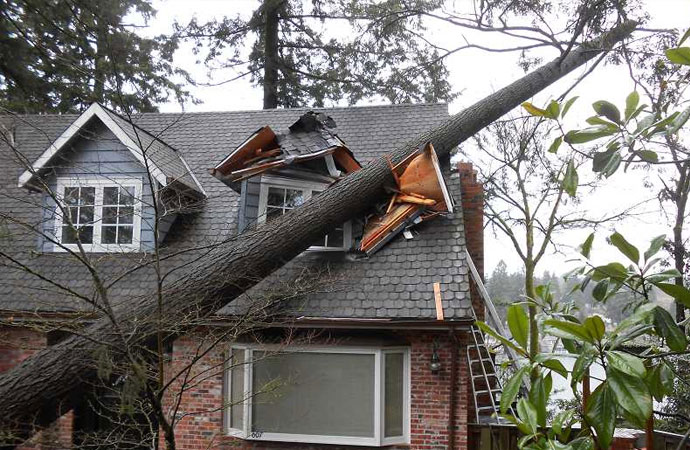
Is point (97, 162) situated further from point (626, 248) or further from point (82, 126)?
point (626, 248)

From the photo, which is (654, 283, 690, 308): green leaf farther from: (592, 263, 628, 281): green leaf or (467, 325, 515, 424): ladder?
(467, 325, 515, 424): ladder

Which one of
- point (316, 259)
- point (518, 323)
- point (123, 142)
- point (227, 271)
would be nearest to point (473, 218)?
point (316, 259)

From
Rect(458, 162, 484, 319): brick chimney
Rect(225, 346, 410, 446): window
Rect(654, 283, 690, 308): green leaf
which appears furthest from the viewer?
Rect(458, 162, 484, 319): brick chimney

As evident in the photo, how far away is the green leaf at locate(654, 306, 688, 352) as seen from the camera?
215cm

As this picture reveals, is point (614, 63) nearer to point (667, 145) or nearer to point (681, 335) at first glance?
point (667, 145)

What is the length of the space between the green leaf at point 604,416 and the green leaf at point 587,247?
2.41 feet

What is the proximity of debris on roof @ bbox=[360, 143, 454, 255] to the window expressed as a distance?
1674 millimetres

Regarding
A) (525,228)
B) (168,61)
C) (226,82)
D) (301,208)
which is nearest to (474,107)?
(301,208)

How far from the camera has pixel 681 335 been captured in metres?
2.16

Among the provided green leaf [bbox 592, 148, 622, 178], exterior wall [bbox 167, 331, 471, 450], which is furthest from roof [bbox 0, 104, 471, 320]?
green leaf [bbox 592, 148, 622, 178]

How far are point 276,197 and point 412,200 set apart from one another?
213cm

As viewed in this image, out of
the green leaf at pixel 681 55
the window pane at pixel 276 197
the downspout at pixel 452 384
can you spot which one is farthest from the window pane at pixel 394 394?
the green leaf at pixel 681 55

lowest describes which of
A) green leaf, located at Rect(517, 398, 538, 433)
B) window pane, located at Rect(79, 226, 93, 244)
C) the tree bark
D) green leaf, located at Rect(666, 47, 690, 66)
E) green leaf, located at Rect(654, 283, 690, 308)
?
green leaf, located at Rect(517, 398, 538, 433)

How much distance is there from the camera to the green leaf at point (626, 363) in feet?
6.07
